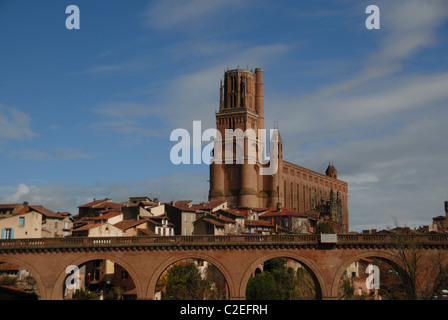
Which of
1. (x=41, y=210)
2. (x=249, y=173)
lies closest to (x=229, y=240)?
(x=41, y=210)

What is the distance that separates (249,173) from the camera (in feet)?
385

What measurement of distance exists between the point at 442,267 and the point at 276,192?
247 ft

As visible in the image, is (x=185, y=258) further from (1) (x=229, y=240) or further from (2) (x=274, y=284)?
(2) (x=274, y=284)

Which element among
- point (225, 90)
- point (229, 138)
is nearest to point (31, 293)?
point (229, 138)

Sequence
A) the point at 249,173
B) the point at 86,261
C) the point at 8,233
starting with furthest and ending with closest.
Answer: the point at 249,173, the point at 8,233, the point at 86,261

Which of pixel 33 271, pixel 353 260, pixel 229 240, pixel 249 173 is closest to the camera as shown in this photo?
pixel 353 260

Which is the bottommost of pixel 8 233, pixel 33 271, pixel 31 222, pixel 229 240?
pixel 33 271

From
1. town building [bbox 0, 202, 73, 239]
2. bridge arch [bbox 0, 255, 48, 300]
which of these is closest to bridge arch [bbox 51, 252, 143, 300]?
bridge arch [bbox 0, 255, 48, 300]

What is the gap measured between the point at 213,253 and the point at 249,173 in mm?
67578

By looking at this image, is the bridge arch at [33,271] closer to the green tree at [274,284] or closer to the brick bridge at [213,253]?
the brick bridge at [213,253]

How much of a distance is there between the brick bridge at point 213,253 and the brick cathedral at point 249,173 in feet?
211

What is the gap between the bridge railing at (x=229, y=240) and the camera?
159 feet

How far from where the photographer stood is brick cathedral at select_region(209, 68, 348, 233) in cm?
11756

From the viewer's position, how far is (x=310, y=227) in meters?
104
